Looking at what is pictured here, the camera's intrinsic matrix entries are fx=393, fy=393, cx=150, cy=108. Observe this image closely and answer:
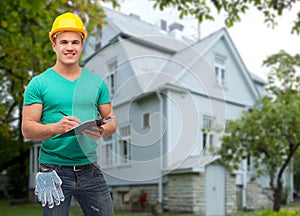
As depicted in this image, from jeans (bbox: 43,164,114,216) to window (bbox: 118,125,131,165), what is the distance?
5.5 inches

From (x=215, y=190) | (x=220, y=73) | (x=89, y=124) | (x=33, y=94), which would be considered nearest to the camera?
(x=89, y=124)

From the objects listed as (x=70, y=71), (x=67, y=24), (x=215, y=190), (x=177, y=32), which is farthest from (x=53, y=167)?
(x=215, y=190)

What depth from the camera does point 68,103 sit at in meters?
1.02

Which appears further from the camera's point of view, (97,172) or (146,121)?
(97,172)

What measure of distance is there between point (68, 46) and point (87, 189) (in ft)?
1.31

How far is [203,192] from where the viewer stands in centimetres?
1234

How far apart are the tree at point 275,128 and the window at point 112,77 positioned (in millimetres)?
7518

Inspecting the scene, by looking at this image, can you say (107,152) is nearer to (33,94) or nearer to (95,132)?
(95,132)

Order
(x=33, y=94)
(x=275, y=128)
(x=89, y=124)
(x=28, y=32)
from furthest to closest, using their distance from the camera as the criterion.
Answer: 1. (x=275, y=128)
2. (x=28, y=32)
3. (x=33, y=94)
4. (x=89, y=124)

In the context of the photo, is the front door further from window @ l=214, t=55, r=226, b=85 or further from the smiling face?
the smiling face

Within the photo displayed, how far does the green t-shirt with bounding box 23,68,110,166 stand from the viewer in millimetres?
967

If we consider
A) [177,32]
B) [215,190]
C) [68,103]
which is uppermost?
[177,32]

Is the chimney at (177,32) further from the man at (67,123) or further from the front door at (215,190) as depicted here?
the front door at (215,190)

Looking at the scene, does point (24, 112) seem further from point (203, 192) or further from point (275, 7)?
point (203, 192)
